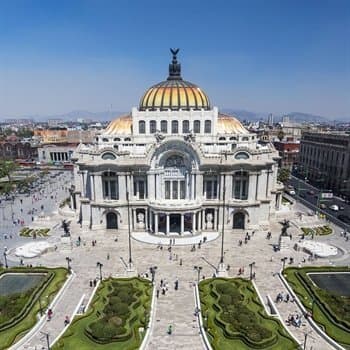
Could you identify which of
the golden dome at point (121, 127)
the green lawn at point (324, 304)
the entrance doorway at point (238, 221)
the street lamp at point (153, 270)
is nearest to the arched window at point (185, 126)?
the golden dome at point (121, 127)

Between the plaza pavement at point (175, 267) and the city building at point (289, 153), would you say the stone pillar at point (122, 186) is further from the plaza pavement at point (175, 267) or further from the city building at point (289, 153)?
the city building at point (289, 153)

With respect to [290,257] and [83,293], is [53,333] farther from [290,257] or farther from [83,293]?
[290,257]

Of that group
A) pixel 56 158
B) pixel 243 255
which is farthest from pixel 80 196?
pixel 56 158

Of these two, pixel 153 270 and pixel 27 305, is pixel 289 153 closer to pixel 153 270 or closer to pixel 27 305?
pixel 153 270

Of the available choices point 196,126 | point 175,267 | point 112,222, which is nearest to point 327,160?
point 196,126

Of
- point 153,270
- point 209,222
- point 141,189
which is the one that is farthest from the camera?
point 209,222

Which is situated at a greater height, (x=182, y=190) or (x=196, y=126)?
(x=196, y=126)

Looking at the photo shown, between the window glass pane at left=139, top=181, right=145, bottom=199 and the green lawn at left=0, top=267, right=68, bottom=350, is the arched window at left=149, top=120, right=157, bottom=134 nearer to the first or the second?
the window glass pane at left=139, top=181, right=145, bottom=199
